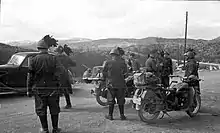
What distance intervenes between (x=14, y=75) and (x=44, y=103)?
5.16 m

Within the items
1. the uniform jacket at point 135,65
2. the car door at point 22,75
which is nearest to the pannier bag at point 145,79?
the uniform jacket at point 135,65

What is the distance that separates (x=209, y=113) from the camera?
731cm

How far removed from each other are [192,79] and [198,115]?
901 mm

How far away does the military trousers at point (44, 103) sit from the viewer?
16.9 ft

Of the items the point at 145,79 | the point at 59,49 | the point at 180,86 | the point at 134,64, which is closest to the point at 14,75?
the point at 59,49

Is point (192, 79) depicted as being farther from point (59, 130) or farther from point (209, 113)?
point (59, 130)

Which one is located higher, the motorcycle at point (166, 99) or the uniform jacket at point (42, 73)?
the uniform jacket at point (42, 73)

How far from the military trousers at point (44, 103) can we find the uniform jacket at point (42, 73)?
115 mm

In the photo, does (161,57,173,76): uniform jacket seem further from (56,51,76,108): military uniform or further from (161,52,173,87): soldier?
(56,51,76,108): military uniform

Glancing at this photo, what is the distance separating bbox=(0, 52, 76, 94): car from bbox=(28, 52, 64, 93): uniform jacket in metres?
4.52

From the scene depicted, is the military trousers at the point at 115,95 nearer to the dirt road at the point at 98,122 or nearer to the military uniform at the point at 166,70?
the dirt road at the point at 98,122

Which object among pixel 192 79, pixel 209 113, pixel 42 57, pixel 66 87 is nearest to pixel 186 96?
pixel 192 79

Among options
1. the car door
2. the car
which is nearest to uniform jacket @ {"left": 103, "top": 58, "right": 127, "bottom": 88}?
the car

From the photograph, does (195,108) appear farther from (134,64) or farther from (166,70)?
(134,64)
